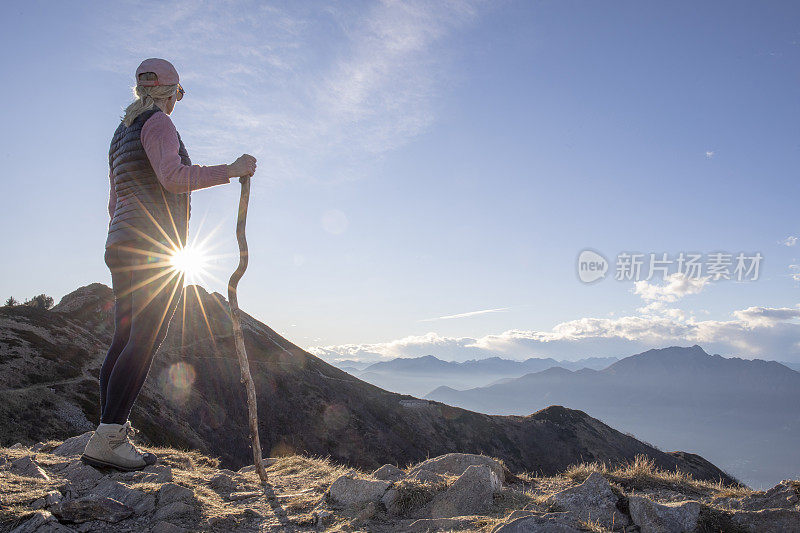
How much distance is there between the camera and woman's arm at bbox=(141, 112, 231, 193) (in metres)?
5.23

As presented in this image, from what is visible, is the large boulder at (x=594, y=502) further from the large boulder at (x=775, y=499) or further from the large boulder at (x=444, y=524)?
the large boulder at (x=775, y=499)

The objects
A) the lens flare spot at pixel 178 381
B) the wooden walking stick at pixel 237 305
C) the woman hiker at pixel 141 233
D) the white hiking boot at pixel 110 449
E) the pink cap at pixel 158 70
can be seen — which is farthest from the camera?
the lens flare spot at pixel 178 381

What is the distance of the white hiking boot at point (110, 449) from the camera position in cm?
543

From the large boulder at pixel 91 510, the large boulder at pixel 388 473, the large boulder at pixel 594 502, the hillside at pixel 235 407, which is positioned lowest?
the hillside at pixel 235 407

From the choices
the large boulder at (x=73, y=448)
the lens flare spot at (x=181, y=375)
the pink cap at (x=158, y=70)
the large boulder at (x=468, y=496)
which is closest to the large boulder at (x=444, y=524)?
the large boulder at (x=468, y=496)

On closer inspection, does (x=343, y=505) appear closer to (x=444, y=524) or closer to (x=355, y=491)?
(x=355, y=491)

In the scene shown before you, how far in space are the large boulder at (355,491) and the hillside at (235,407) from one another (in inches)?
869

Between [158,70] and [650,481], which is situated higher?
[158,70]

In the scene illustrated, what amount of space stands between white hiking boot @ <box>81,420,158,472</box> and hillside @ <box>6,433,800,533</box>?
0.13 metres

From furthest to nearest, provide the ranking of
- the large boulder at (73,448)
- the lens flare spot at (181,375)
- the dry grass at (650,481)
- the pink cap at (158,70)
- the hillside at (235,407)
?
the lens flare spot at (181,375), the hillside at (235,407), the large boulder at (73,448), the dry grass at (650,481), the pink cap at (158,70)

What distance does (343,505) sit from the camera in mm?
5367

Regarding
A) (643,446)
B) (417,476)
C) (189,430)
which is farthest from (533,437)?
(417,476)

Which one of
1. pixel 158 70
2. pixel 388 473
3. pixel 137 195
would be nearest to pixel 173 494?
pixel 137 195

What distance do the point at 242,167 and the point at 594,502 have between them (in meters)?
5.73
